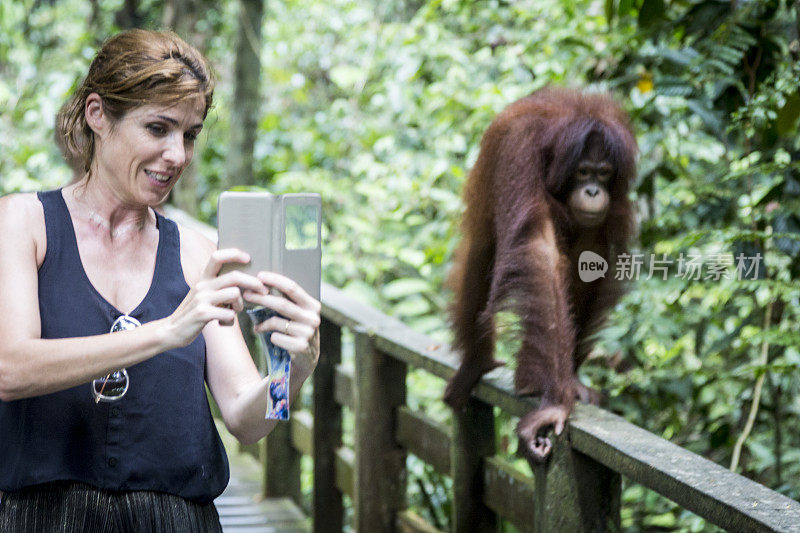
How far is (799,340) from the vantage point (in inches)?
75.7

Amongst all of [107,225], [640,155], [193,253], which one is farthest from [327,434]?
[107,225]

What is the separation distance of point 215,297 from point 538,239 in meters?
1.15

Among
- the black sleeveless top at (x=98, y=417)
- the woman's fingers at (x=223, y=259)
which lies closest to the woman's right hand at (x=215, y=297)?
the woman's fingers at (x=223, y=259)

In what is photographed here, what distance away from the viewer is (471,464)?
207 cm

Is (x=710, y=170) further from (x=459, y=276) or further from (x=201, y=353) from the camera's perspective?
(x=201, y=353)

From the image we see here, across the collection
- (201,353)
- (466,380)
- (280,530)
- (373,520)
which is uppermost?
(201,353)

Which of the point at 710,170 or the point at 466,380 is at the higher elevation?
the point at 710,170

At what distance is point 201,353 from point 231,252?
30 cm

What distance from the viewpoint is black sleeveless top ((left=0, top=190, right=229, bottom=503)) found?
1143 mm

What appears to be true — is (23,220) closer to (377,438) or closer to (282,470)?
(377,438)

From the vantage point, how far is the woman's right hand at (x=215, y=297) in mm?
1022

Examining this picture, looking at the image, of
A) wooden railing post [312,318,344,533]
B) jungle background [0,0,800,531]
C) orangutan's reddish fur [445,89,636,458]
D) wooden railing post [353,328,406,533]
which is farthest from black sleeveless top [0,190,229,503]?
wooden railing post [312,318,344,533]

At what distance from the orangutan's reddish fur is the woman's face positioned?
93 cm

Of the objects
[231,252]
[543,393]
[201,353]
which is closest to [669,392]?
[543,393]
